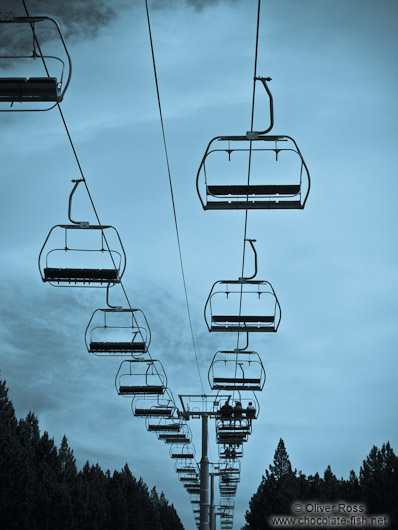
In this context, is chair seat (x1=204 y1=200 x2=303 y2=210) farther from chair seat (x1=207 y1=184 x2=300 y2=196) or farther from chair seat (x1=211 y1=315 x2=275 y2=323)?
chair seat (x1=211 y1=315 x2=275 y2=323)

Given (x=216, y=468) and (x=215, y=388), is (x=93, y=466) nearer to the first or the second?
(x=216, y=468)

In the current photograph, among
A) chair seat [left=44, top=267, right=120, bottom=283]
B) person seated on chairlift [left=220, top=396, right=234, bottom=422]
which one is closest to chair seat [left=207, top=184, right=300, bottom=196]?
chair seat [left=44, top=267, right=120, bottom=283]

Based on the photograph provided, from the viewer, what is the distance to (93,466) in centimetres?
7844

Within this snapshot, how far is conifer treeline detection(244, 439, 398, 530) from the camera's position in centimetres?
6706

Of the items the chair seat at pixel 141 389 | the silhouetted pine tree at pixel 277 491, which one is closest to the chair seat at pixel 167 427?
the chair seat at pixel 141 389

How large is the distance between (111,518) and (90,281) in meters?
55.7

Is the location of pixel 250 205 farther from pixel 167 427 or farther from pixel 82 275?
pixel 167 427

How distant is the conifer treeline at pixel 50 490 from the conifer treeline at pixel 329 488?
12316 millimetres

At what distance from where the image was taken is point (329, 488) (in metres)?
83.1

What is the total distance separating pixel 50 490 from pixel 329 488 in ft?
126

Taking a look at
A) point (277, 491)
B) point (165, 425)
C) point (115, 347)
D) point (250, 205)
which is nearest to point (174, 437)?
point (165, 425)

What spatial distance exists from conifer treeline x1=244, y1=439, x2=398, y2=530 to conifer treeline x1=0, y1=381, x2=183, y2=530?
12.3m

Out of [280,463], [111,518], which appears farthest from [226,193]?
[280,463]

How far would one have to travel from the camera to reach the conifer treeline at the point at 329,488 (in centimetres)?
6706
